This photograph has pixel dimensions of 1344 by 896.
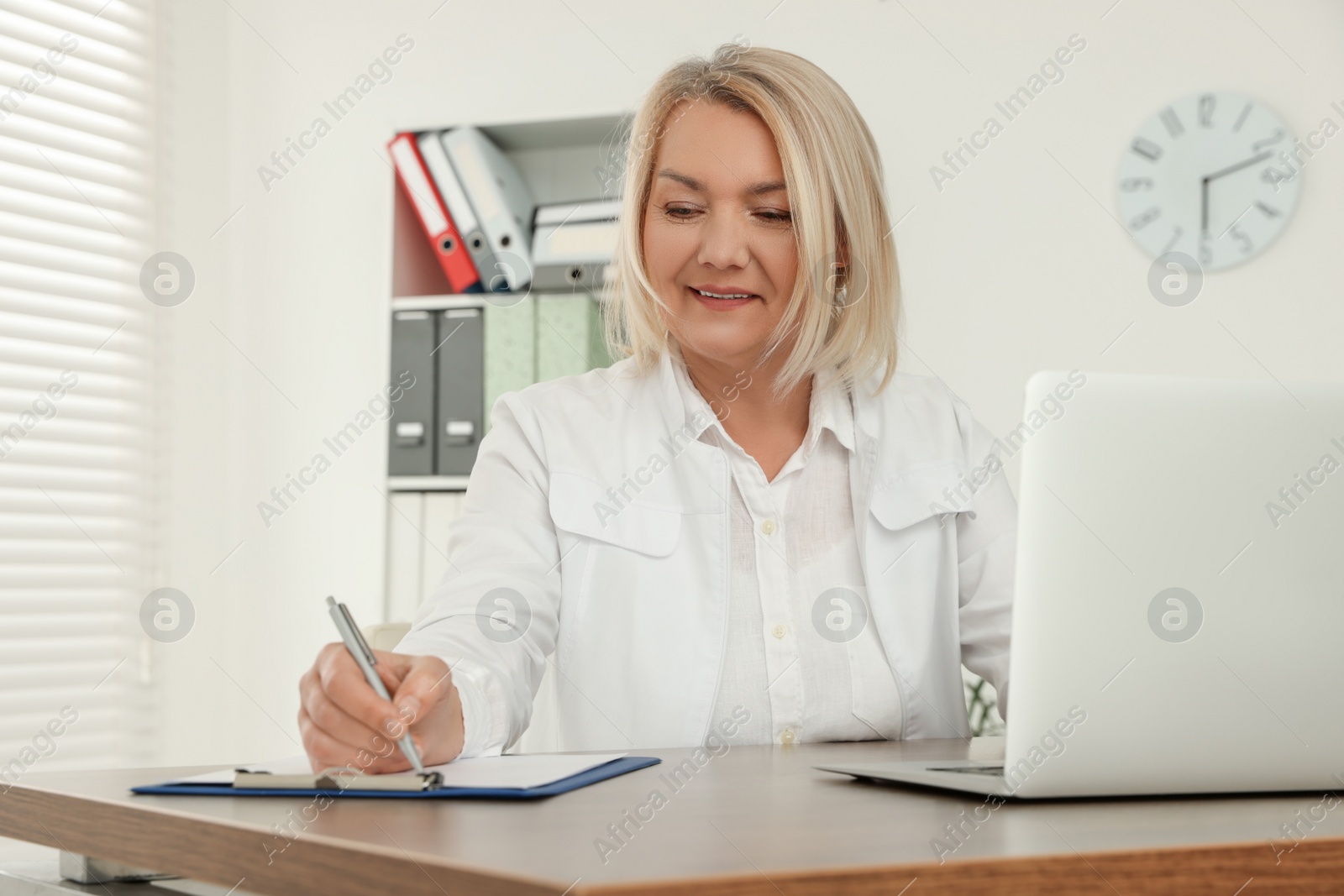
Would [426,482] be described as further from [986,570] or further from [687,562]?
[986,570]

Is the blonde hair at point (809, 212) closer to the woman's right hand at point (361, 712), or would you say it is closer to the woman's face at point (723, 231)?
the woman's face at point (723, 231)

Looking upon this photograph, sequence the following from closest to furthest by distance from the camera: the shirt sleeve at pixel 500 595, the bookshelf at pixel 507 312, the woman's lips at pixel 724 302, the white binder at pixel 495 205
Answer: the shirt sleeve at pixel 500 595 < the woman's lips at pixel 724 302 < the bookshelf at pixel 507 312 < the white binder at pixel 495 205

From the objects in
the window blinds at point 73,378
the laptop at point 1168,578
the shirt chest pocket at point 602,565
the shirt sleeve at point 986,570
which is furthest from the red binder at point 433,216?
the laptop at point 1168,578

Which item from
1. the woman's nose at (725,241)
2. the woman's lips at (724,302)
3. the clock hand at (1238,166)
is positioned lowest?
the woman's lips at (724,302)

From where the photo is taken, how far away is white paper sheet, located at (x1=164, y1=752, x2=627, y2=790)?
72 cm

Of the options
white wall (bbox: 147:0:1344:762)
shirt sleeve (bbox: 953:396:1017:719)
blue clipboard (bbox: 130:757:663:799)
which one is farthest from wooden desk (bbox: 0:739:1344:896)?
white wall (bbox: 147:0:1344:762)

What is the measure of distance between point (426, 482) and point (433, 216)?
0.61 metres

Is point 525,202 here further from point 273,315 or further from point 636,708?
point 636,708

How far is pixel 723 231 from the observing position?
1395 millimetres

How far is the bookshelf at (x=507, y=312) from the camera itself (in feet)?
8.09

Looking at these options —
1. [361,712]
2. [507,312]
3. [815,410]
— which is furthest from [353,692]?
[507,312]

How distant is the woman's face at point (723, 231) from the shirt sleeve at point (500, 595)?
255 millimetres

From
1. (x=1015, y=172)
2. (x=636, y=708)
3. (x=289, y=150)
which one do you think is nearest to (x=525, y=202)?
(x=289, y=150)

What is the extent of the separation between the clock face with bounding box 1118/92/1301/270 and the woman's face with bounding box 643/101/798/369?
147 centimetres
